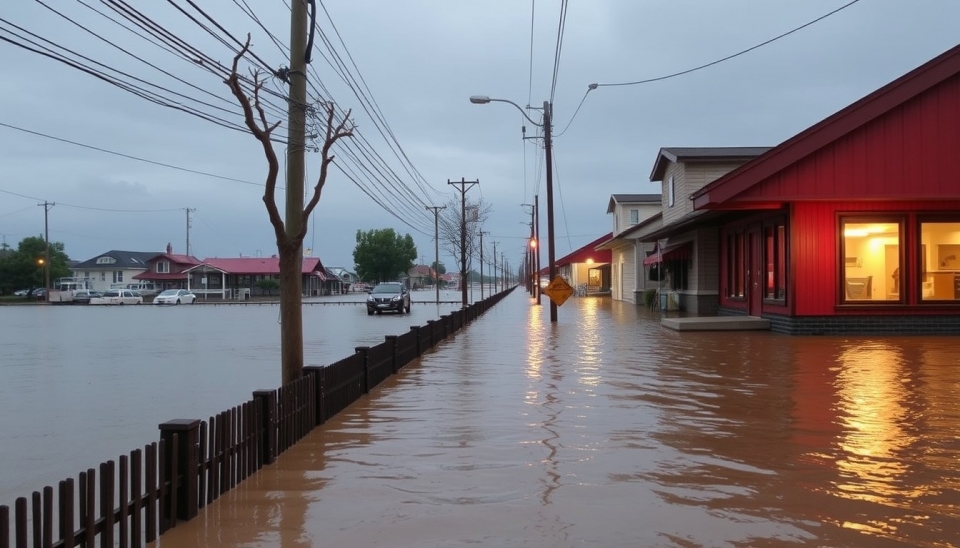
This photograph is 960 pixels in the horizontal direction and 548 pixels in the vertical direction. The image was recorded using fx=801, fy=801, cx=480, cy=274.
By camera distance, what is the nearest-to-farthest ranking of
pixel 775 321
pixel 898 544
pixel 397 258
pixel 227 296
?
1. pixel 898 544
2. pixel 775 321
3. pixel 227 296
4. pixel 397 258

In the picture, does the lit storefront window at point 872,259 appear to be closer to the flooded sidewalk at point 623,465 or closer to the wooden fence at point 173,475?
the flooded sidewalk at point 623,465

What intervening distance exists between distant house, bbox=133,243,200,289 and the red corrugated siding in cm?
8453

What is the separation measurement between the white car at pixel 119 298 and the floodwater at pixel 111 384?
40674 mm

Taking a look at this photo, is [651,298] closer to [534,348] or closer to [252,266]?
[534,348]

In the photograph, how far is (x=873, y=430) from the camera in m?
8.49

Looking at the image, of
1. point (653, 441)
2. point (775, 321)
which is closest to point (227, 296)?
point (775, 321)

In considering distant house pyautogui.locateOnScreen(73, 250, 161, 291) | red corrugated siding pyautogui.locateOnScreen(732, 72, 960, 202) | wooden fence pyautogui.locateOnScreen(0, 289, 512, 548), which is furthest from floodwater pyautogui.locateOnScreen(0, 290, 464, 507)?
distant house pyautogui.locateOnScreen(73, 250, 161, 291)

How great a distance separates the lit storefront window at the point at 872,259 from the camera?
19359 millimetres

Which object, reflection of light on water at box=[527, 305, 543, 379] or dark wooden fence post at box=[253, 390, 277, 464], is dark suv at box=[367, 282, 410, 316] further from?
dark wooden fence post at box=[253, 390, 277, 464]

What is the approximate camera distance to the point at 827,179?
18859 mm

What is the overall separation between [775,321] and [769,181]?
13.8ft

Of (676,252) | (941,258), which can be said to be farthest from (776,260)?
(676,252)

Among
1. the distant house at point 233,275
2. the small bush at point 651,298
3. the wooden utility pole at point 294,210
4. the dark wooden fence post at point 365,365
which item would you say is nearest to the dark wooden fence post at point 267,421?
the wooden utility pole at point 294,210

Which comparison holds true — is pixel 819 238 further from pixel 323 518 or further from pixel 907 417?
pixel 323 518
